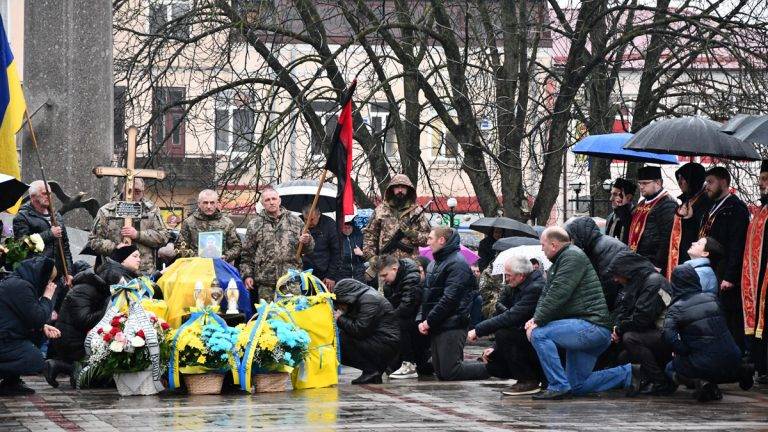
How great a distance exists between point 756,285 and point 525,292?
2.13 m

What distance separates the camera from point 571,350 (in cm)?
1349

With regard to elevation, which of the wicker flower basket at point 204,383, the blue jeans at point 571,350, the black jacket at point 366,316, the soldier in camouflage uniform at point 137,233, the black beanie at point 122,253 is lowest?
the wicker flower basket at point 204,383

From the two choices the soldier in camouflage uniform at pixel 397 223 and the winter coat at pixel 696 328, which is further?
the soldier in camouflage uniform at pixel 397 223

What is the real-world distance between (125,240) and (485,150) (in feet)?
25.1

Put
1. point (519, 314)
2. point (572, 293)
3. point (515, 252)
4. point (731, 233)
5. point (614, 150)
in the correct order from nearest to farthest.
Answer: point (572, 293), point (519, 314), point (731, 233), point (614, 150), point (515, 252)

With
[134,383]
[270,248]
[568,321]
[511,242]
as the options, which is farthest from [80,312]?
[511,242]

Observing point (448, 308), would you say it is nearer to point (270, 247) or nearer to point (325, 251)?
point (270, 247)

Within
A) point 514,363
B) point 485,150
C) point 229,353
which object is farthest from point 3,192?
point 485,150

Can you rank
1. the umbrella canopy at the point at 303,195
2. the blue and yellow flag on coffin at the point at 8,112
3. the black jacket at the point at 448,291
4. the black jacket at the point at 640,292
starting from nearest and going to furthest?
1. the black jacket at the point at 640,292
2. the black jacket at the point at 448,291
3. the blue and yellow flag on coffin at the point at 8,112
4. the umbrella canopy at the point at 303,195

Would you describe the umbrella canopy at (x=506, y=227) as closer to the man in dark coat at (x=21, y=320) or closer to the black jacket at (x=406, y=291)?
the black jacket at (x=406, y=291)

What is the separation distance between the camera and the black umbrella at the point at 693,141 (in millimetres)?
14398

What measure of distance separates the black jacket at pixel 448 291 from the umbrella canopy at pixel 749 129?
2.81m

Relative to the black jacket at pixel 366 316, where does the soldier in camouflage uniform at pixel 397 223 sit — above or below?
above

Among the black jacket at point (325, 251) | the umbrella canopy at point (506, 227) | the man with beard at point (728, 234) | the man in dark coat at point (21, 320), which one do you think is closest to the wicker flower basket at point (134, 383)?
the man in dark coat at point (21, 320)
